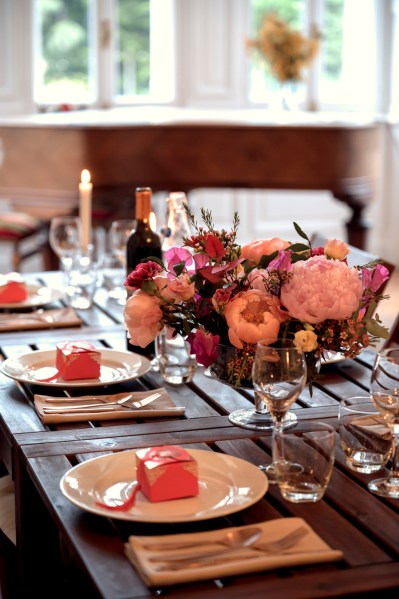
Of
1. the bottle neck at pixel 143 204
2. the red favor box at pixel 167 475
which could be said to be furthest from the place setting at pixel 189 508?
the bottle neck at pixel 143 204

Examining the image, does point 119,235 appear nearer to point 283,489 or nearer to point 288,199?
point 283,489

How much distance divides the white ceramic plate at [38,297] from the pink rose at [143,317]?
0.88 m

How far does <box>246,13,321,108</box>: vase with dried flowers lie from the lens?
5824 mm

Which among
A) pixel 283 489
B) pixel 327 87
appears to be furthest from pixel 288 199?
pixel 283 489

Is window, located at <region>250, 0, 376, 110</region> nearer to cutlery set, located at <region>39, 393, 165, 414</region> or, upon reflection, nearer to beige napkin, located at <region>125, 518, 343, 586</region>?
cutlery set, located at <region>39, 393, 165, 414</region>

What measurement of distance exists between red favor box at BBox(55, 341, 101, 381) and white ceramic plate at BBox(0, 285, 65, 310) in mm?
586

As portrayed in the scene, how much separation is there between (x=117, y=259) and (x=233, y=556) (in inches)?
62.5

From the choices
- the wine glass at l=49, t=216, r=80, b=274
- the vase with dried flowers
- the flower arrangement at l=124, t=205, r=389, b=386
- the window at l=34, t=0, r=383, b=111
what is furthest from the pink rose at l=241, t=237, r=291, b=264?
the window at l=34, t=0, r=383, b=111

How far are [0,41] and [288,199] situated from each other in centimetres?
218

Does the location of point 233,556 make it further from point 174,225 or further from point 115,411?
point 174,225

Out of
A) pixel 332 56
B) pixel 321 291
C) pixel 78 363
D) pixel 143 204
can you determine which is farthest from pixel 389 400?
pixel 332 56

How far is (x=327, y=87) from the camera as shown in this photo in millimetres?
6945

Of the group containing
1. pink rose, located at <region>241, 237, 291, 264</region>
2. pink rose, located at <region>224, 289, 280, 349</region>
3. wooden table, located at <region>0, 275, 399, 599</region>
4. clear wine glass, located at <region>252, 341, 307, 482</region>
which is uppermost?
pink rose, located at <region>241, 237, 291, 264</region>

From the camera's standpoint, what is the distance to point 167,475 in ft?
4.02
